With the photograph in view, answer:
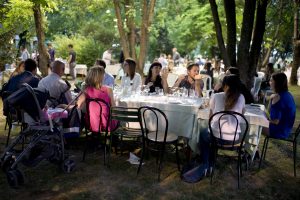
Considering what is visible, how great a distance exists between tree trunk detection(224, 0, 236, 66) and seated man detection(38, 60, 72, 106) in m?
4.43

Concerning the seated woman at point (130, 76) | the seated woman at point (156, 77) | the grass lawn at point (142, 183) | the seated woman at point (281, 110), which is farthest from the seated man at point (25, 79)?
the seated woman at point (281, 110)

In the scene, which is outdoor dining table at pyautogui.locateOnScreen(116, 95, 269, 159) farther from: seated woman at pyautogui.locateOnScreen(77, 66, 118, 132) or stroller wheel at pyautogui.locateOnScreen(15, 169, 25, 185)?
stroller wheel at pyautogui.locateOnScreen(15, 169, 25, 185)

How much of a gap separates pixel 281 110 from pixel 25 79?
13.4 ft

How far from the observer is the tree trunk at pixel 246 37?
7.63 meters

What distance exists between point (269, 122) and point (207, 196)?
5.03 feet

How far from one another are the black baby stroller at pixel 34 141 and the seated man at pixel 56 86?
869mm

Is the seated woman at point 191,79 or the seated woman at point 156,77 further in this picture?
the seated woman at point 156,77

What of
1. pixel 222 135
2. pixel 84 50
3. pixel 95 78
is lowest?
pixel 222 135

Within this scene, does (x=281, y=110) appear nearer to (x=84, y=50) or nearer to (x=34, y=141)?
(x=34, y=141)

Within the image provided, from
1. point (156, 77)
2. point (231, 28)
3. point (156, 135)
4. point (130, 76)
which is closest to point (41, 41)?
point (130, 76)

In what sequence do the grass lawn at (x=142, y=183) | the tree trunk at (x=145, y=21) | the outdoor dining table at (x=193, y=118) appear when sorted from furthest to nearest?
the tree trunk at (x=145, y=21) < the outdoor dining table at (x=193, y=118) < the grass lawn at (x=142, y=183)

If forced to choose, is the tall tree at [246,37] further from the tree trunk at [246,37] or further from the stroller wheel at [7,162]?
the stroller wheel at [7,162]

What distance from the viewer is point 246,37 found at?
7.83 meters

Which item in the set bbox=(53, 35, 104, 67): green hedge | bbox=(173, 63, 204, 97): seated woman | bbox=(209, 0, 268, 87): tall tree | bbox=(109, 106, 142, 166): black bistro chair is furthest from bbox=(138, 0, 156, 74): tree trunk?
bbox=(53, 35, 104, 67): green hedge
